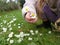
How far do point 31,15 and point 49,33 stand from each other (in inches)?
34.2

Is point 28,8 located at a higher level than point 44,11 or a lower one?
higher

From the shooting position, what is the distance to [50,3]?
2811 millimetres

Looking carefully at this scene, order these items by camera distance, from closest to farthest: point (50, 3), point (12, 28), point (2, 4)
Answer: point (50, 3) → point (12, 28) → point (2, 4)

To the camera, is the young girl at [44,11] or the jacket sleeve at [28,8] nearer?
the jacket sleeve at [28,8]

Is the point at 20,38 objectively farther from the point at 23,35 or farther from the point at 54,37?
the point at 54,37

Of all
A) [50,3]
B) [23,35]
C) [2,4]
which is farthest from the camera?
[2,4]

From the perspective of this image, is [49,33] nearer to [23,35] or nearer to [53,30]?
[53,30]

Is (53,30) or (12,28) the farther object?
(12,28)

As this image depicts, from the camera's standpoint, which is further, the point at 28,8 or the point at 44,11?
the point at 44,11

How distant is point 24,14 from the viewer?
8.04 feet

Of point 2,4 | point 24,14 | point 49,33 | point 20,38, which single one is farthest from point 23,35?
point 2,4

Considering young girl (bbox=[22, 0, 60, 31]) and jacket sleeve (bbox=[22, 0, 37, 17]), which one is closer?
jacket sleeve (bbox=[22, 0, 37, 17])

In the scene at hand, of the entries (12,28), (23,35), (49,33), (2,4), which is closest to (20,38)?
(23,35)

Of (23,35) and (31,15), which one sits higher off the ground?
(31,15)
